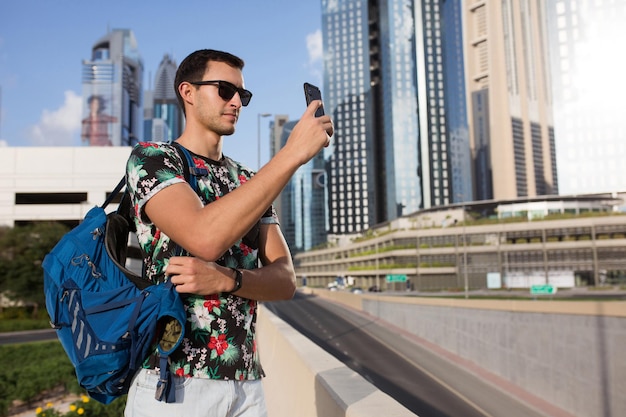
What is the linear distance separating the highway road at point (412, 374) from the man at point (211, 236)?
2431cm

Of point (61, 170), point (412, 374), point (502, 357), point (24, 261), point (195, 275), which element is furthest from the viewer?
point (61, 170)

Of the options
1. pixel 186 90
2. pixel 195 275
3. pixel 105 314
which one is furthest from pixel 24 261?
pixel 195 275

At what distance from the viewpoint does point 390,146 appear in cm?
18575

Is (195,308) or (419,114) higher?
(419,114)

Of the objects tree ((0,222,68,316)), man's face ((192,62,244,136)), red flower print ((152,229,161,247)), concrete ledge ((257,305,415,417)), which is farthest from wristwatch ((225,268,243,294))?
tree ((0,222,68,316))

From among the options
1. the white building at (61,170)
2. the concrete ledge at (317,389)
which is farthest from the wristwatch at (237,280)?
the white building at (61,170)

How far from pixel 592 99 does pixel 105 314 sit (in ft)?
678

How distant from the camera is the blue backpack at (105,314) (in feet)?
6.05

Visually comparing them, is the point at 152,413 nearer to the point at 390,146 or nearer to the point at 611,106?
the point at 390,146

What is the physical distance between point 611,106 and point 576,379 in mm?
178171

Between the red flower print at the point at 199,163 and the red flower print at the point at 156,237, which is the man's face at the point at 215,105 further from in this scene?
the red flower print at the point at 156,237

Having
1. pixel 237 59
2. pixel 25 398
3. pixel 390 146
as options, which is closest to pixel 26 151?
pixel 25 398

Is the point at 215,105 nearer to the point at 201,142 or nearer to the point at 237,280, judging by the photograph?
the point at 201,142

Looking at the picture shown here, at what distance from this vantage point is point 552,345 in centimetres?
2352
